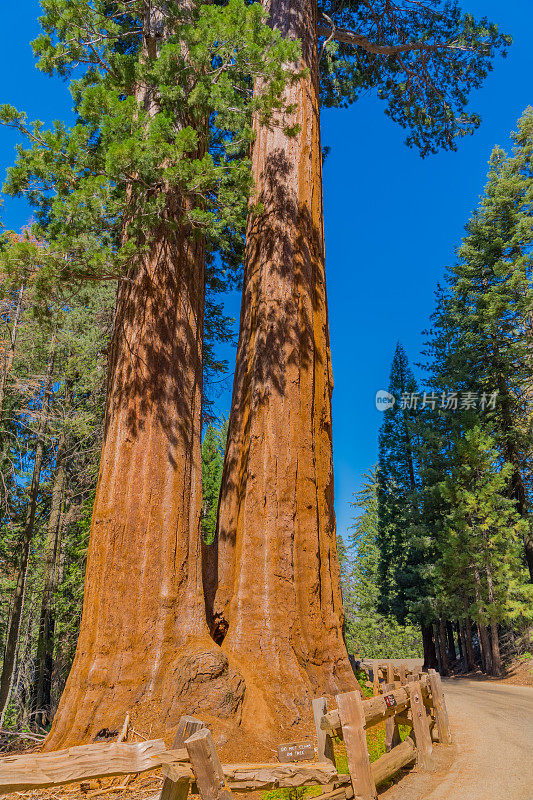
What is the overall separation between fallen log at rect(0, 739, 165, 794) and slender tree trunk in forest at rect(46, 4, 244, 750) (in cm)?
199

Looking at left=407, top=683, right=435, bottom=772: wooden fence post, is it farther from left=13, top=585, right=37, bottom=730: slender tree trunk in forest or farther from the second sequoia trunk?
left=13, top=585, right=37, bottom=730: slender tree trunk in forest

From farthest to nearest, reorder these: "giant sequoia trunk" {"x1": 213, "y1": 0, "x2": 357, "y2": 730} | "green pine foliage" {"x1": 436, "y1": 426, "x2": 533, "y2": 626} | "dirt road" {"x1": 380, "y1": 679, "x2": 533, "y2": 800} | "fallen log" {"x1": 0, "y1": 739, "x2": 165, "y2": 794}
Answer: "green pine foliage" {"x1": 436, "y1": 426, "x2": 533, "y2": 626} → "giant sequoia trunk" {"x1": 213, "y1": 0, "x2": 357, "y2": 730} → "dirt road" {"x1": 380, "y1": 679, "x2": 533, "y2": 800} → "fallen log" {"x1": 0, "y1": 739, "x2": 165, "y2": 794}

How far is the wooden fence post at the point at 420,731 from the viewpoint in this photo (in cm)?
561

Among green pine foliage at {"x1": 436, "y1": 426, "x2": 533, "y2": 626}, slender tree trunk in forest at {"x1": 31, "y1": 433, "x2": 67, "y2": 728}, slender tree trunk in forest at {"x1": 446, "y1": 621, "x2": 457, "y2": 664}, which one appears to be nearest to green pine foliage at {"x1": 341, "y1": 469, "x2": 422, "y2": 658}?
slender tree trunk in forest at {"x1": 446, "y1": 621, "x2": 457, "y2": 664}

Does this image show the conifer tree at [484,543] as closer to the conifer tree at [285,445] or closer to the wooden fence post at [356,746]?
the conifer tree at [285,445]

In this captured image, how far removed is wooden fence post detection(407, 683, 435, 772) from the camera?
5.61 m

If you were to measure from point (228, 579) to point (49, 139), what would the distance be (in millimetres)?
5245

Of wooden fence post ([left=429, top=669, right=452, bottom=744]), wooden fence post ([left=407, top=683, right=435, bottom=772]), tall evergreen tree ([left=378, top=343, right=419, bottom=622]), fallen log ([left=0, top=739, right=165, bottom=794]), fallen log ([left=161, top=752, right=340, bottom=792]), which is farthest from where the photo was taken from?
tall evergreen tree ([left=378, top=343, right=419, bottom=622])

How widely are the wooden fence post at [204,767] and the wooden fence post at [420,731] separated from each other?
138 inches

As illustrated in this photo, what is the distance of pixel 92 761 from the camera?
2742 millimetres

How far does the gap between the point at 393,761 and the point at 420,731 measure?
86cm

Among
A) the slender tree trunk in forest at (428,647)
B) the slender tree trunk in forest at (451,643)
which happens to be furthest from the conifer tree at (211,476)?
the slender tree trunk in forest at (451,643)

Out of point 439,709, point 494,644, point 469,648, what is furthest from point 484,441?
point 439,709

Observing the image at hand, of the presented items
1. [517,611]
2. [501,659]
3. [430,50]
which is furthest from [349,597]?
[430,50]
